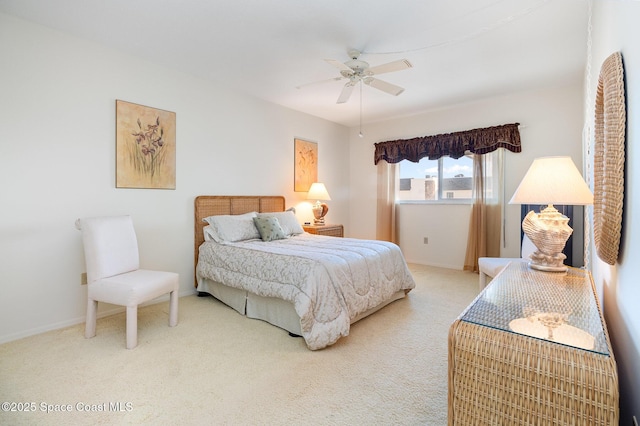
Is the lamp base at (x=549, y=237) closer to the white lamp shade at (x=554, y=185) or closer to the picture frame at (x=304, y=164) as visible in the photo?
the white lamp shade at (x=554, y=185)

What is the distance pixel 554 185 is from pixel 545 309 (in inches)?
34.3

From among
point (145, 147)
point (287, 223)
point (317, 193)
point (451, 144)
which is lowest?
point (287, 223)

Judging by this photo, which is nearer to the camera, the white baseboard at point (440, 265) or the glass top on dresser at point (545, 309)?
the glass top on dresser at point (545, 309)

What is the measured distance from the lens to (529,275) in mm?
1770

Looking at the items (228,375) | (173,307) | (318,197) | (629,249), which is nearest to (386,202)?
(318,197)

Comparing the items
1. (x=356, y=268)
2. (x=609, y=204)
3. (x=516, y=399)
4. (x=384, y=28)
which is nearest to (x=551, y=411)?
(x=516, y=399)

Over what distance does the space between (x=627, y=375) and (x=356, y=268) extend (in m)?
1.88

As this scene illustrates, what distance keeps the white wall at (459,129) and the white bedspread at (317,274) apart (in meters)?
1.98

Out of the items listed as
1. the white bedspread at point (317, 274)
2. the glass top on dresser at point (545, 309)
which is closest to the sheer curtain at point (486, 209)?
the white bedspread at point (317, 274)

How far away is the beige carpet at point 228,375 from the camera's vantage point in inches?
65.7

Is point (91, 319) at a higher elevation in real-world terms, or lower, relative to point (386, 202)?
lower

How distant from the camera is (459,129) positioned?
4.95 metres

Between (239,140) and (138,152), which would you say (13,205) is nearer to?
(138,152)

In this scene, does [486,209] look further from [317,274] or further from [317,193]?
[317,274]
